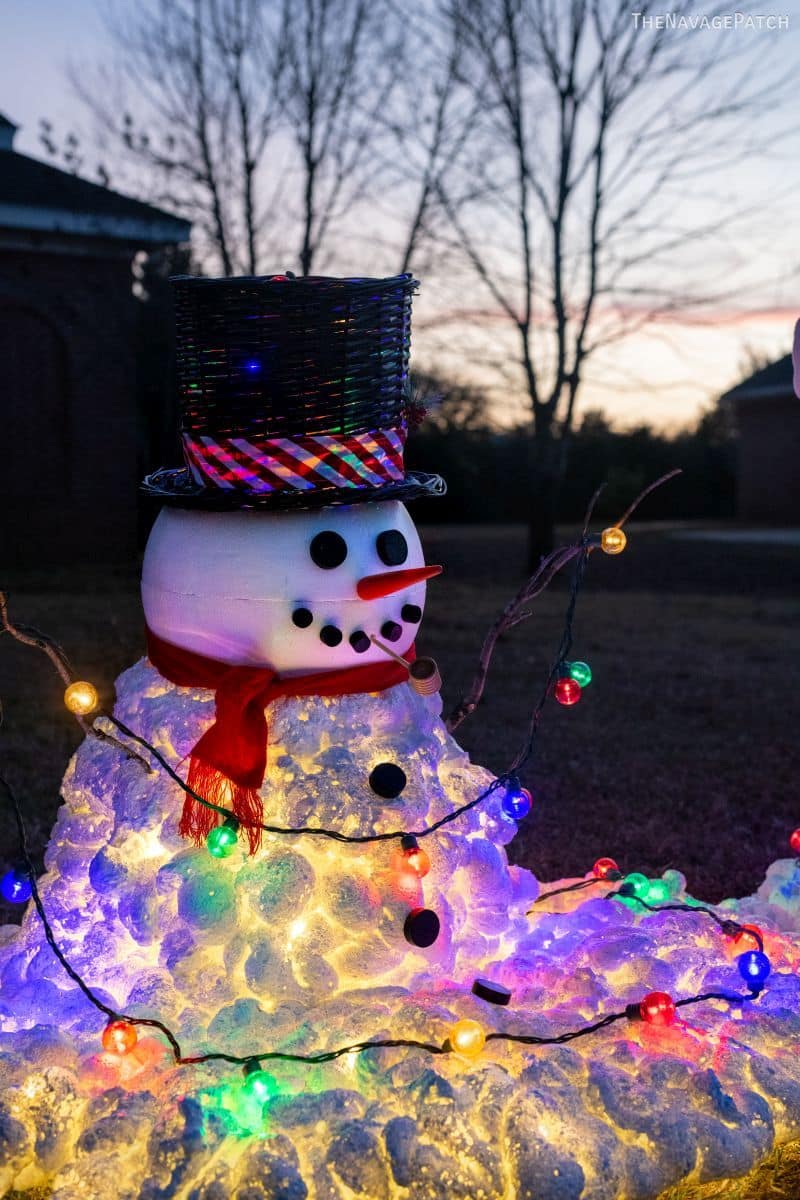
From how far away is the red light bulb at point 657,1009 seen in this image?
7.99 feet

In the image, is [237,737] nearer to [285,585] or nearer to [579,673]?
[285,585]

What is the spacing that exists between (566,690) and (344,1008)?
2.76ft

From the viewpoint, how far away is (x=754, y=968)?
263 cm

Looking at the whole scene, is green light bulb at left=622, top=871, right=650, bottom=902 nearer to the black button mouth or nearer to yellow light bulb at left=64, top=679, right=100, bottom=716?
the black button mouth

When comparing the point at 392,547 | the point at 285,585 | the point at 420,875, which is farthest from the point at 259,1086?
the point at 392,547

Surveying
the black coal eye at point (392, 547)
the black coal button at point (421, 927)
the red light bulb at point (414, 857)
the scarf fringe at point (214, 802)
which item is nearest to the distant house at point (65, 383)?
the black coal eye at point (392, 547)

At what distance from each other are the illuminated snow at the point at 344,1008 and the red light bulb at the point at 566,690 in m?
0.26

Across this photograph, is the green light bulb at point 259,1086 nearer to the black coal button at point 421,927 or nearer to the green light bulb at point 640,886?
the black coal button at point 421,927

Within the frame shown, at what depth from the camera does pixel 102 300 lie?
46.8 ft

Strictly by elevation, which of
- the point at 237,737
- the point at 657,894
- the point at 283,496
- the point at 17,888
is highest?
the point at 283,496

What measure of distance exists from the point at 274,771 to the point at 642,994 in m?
0.88

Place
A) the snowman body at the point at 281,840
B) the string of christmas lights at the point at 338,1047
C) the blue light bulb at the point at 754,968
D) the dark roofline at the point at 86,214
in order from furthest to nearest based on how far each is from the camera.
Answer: the dark roofline at the point at 86,214 → the blue light bulb at the point at 754,968 → the snowman body at the point at 281,840 → the string of christmas lights at the point at 338,1047

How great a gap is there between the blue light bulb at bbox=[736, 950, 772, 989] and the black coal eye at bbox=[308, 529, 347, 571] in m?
1.20

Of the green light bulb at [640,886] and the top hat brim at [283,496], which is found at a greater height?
the top hat brim at [283,496]
